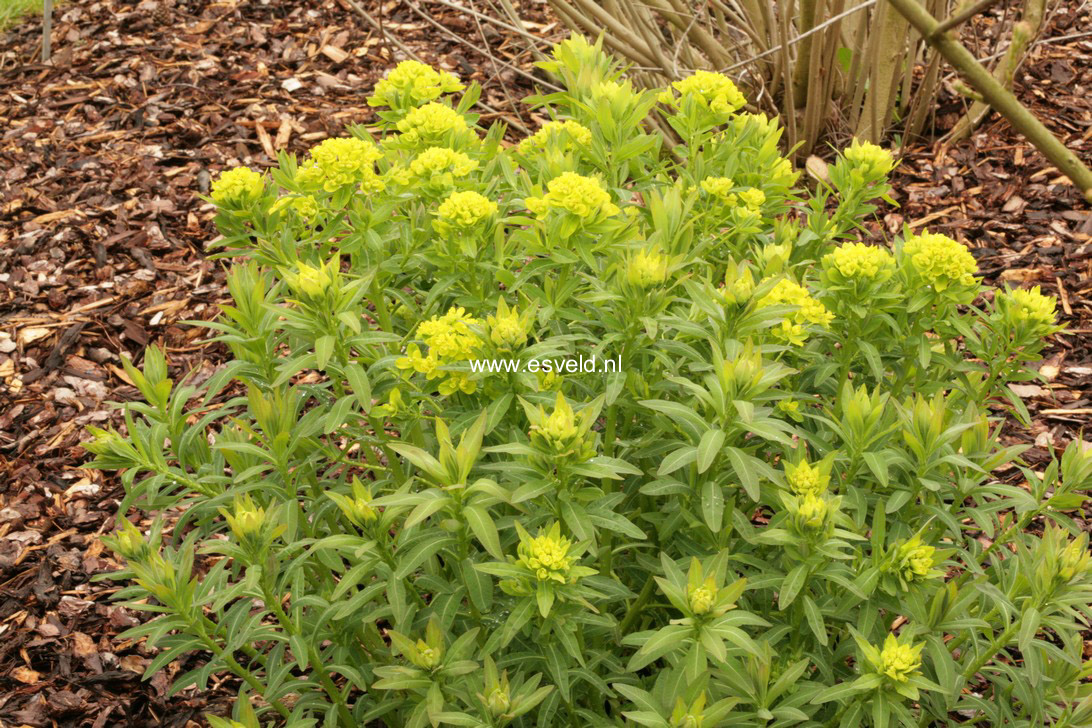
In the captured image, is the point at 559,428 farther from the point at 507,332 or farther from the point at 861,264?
the point at 861,264

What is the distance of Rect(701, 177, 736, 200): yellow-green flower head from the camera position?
283cm

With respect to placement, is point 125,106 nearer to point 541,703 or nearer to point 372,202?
point 372,202

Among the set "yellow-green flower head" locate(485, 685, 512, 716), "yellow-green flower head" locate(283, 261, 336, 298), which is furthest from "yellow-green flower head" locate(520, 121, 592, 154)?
"yellow-green flower head" locate(485, 685, 512, 716)

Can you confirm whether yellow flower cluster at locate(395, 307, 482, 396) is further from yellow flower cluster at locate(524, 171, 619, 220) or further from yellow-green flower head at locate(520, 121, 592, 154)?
yellow-green flower head at locate(520, 121, 592, 154)

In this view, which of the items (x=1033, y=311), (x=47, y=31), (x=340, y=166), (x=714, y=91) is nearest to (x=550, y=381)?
(x=340, y=166)

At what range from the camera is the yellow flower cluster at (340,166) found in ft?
8.60

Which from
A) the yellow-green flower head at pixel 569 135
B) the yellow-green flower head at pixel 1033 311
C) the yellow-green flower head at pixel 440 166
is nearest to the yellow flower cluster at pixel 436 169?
the yellow-green flower head at pixel 440 166

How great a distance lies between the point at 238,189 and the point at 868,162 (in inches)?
66.5

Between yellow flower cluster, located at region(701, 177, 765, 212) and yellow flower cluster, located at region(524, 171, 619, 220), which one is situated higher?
yellow flower cluster, located at region(524, 171, 619, 220)

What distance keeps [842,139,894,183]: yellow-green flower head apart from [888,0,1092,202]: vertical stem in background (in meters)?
1.43

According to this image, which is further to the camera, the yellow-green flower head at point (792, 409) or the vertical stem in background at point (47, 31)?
the vertical stem in background at point (47, 31)

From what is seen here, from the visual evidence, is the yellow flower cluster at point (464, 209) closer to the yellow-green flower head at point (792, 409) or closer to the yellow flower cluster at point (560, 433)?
the yellow flower cluster at point (560, 433)

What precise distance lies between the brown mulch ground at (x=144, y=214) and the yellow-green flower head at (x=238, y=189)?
5.70ft

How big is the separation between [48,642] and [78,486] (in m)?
0.78
